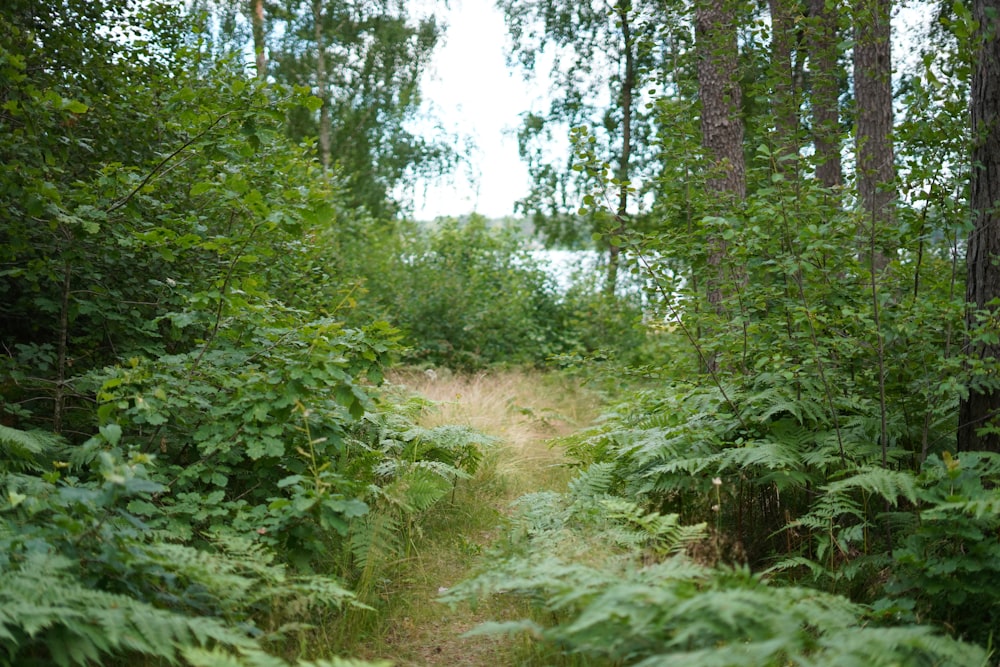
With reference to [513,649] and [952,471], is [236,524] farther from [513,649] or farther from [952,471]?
[952,471]

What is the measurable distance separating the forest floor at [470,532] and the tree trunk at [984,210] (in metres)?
2.51

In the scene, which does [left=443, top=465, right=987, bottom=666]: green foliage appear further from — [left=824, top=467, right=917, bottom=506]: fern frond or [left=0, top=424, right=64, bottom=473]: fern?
[left=0, top=424, right=64, bottom=473]: fern

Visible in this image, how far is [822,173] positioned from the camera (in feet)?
30.7

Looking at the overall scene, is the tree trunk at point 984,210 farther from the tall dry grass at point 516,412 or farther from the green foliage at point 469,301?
the green foliage at point 469,301

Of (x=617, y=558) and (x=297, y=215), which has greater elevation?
(x=297, y=215)

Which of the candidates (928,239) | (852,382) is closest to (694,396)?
(852,382)

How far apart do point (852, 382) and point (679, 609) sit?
8.58ft

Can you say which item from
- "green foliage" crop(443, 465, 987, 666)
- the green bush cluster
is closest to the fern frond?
"green foliage" crop(443, 465, 987, 666)

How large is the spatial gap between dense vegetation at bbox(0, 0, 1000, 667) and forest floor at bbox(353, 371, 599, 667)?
0.13 meters

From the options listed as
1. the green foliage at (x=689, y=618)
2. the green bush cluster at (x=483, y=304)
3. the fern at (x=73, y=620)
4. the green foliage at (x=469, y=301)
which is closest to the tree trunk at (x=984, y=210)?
the green foliage at (x=689, y=618)

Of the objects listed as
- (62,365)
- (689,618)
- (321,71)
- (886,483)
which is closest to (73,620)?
(689,618)

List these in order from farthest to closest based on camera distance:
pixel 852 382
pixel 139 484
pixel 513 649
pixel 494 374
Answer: pixel 494 374 < pixel 852 382 < pixel 513 649 < pixel 139 484

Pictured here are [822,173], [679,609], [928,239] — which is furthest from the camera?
[822,173]

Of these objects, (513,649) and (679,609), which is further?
(513,649)
